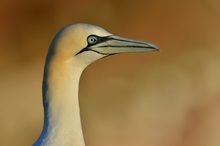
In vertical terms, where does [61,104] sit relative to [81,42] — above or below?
below

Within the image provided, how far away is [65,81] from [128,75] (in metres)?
3.19

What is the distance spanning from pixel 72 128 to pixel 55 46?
0.35 metres

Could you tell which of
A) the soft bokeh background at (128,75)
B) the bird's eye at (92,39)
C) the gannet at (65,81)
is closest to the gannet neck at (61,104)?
the gannet at (65,81)

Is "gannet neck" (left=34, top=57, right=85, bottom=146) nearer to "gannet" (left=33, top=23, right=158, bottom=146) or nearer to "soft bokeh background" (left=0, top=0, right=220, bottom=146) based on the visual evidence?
"gannet" (left=33, top=23, right=158, bottom=146)

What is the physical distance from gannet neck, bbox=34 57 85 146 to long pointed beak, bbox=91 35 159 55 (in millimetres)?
138

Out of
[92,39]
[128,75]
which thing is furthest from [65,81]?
[128,75]

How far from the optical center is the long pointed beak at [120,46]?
10.6 ft

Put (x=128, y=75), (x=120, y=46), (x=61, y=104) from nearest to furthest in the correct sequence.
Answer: (x=61, y=104) < (x=120, y=46) < (x=128, y=75)

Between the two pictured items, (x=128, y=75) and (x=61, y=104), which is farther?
(x=128, y=75)

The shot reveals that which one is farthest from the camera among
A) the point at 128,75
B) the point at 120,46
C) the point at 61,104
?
the point at 128,75

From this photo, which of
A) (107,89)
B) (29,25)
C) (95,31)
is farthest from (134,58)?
(95,31)

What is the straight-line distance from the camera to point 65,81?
3156 mm

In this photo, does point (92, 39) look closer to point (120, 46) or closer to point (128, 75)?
point (120, 46)

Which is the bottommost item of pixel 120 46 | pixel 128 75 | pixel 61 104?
pixel 128 75
